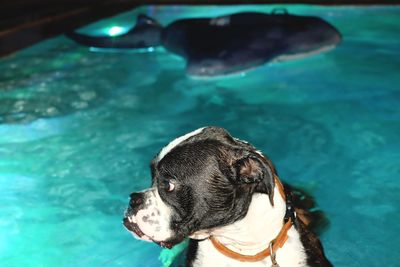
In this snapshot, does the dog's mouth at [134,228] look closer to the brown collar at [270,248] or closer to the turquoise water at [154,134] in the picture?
the brown collar at [270,248]

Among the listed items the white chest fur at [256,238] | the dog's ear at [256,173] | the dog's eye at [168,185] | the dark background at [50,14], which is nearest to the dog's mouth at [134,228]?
the dog's eye at [168,185]

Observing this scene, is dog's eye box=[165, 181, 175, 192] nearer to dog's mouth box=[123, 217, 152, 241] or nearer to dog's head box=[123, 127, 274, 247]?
dog's head box=[123, 127, 274, 247]

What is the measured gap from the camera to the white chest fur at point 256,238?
2.71 metres

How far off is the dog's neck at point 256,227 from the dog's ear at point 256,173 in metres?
0.09

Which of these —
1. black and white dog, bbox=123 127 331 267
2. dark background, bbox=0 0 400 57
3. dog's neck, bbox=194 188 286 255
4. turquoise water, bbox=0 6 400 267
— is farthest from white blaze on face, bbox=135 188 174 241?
dark background, bbox=0 0 400 57

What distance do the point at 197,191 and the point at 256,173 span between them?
309mm

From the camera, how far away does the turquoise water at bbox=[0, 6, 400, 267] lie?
4344mm

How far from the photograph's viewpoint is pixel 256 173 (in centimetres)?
260

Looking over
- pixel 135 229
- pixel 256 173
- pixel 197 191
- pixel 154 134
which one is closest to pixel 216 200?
pixel 197 191

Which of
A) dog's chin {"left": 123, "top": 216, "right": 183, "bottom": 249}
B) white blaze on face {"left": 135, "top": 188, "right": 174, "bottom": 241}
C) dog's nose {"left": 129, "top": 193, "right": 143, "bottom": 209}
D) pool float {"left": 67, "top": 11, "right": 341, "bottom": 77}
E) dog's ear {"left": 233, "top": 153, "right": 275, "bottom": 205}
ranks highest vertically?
dog's ear {"left": 233, "top": 153, "right": 275, "bottom": 205}

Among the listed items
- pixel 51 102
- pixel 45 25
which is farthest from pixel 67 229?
pixel 45 25

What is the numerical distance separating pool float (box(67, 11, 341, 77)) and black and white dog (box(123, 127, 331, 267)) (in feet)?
17.2

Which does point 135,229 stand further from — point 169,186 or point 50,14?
point 50,14

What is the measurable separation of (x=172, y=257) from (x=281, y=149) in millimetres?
2293
